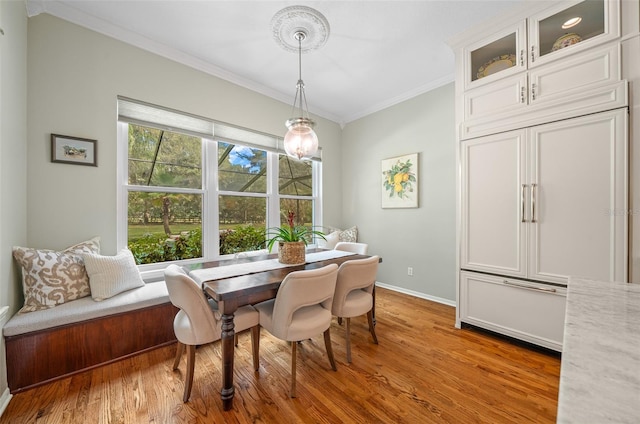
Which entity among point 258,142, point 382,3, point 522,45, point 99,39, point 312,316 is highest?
point 382,3

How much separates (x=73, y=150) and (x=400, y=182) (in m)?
3.72

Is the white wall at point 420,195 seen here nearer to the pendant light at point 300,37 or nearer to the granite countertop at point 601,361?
the pendant light at point 300,37

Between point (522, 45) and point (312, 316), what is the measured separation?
2.93 metres

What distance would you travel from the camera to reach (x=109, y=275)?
6.89 feet

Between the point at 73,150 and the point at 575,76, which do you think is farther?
the point at 73,150

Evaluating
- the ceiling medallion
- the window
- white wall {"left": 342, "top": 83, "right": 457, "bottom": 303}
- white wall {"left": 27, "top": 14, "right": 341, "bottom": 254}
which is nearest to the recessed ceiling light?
white wall {"left": 342, "top": 83, "right": 457, "bottom": 303}

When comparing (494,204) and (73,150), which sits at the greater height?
(73,150)

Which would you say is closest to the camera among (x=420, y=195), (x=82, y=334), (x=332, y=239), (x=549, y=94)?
(x=82, y=334)

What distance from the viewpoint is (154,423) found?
1.44 meters

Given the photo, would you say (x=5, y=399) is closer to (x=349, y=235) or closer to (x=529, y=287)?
(x=349, y=235)

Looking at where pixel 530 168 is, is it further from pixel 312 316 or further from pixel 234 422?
pixel 234 422

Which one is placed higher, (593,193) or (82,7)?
(82,7)

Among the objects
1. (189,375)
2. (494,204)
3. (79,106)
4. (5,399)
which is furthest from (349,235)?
(5,399)

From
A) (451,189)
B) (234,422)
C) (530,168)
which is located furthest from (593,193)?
(234,422)
